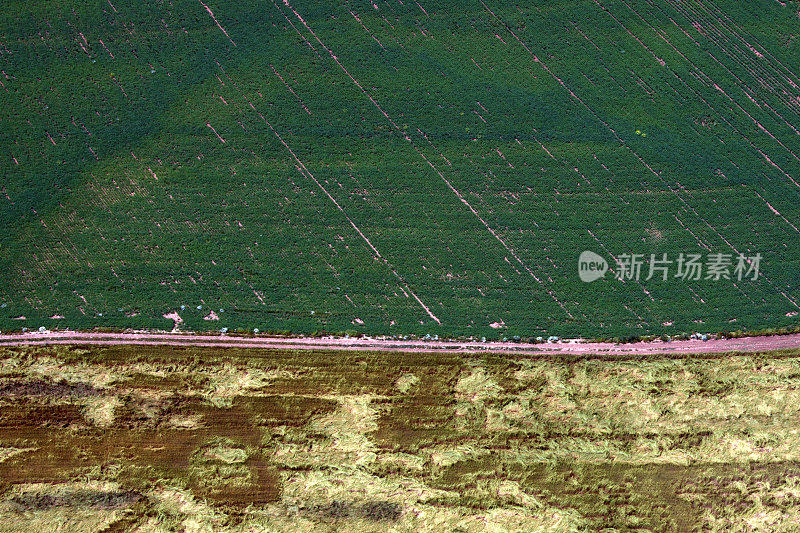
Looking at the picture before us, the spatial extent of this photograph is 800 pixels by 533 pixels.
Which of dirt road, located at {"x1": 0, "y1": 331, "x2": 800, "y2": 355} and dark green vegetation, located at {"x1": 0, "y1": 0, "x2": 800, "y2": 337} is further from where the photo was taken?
dark green vegetation, located at {"x1": 0, "y1": 0, "x2": 800, "y2": 337}

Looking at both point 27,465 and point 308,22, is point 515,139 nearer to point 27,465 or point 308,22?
point 308,22

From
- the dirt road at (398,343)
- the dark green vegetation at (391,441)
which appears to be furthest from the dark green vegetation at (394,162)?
the dark green vegetation at (391,441)

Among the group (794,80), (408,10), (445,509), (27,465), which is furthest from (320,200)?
(794,80)

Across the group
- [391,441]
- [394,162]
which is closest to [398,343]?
[391,441]

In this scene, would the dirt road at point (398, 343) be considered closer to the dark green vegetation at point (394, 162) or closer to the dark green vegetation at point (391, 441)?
the dark green vegetation at point (391, 441)

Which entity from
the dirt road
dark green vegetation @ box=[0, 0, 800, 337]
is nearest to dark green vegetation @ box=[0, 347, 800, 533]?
the dirt road

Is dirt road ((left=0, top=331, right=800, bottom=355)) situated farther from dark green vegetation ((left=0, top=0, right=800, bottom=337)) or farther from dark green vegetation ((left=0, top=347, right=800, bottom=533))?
dark green vegetation ((left=0, top=0, right=800, bottom=337))
